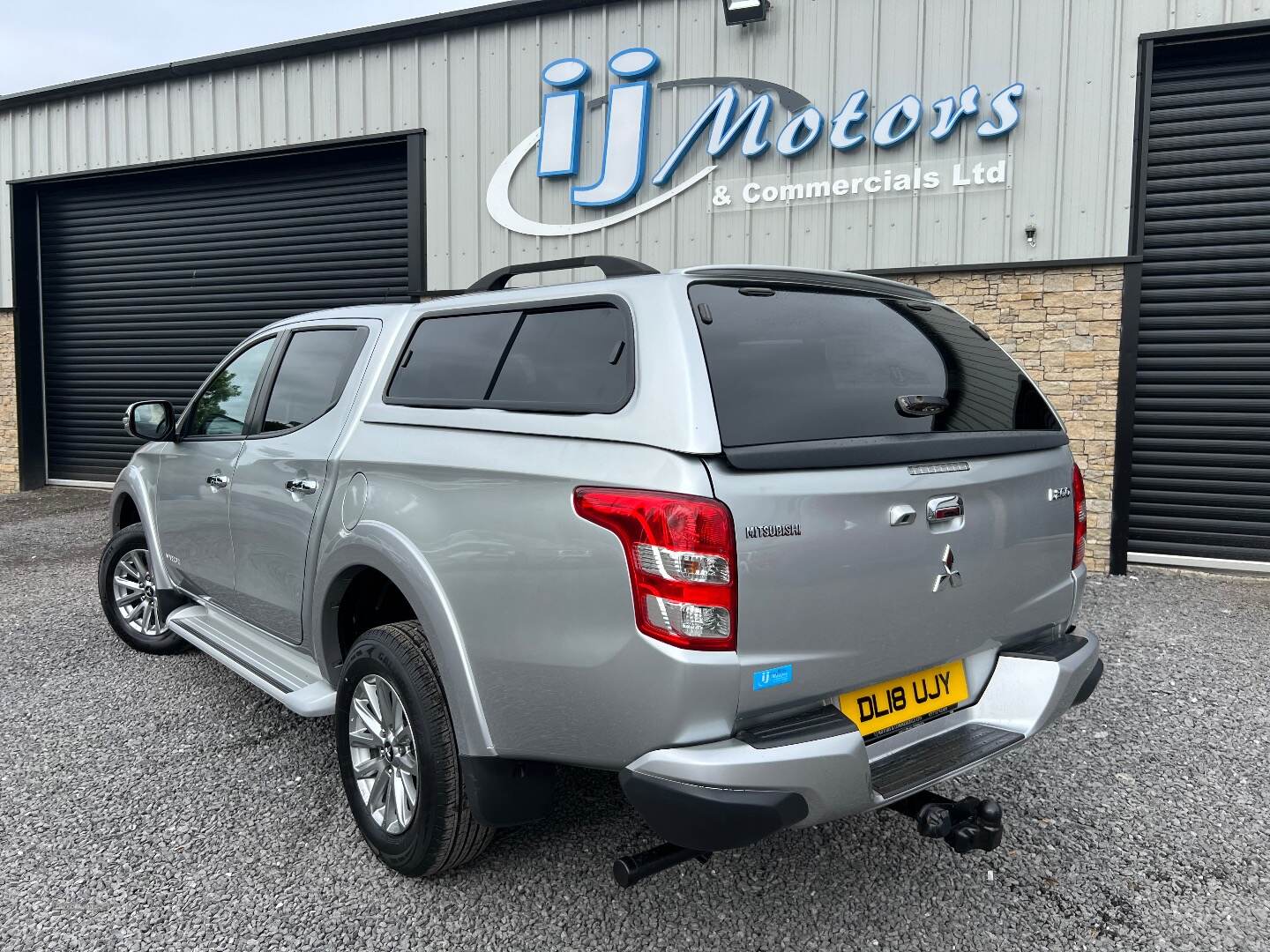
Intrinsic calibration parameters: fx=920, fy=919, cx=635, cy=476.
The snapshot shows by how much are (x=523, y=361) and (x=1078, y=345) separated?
591 centimetres

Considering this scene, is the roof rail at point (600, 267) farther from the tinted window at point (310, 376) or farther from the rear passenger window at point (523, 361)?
the tinted window at point (310, 376)

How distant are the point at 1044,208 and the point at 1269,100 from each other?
1773 millimetres

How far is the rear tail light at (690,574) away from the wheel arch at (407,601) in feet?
2.09

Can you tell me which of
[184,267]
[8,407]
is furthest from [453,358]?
[8,407]

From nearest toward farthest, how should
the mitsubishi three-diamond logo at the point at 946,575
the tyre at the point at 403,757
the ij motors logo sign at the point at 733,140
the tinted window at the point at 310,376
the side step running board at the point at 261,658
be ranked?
the mitsubishi three-diamond logo at the point at 946,575 → the tyre at the point at 403,757 → the side step running board at the point at 261,658 → the tinted window at the point at 310,376 → the ij motors logo sign at the point at 733,140

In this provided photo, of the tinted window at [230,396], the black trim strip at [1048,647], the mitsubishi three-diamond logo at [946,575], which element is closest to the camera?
the mitsubishi three-diamond logo at [946,575]

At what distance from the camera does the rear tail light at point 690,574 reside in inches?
78.8

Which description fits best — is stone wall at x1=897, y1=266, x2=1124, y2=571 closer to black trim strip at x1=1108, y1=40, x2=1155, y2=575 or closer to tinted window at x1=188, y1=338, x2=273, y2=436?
black trim strip at x1=1108, y1=40, x2=1155, y2=575

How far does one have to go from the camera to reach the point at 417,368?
303 centimetres

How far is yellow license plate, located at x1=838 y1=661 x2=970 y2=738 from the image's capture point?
2.29 metres

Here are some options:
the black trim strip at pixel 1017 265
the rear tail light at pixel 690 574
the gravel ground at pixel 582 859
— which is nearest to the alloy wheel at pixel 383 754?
the gravel ground at pixel 582 859

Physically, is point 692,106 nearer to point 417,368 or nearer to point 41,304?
point 417,368

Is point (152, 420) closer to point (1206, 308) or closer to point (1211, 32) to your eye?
point (1206, 308)

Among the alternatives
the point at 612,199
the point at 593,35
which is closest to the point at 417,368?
the point at 612,199
